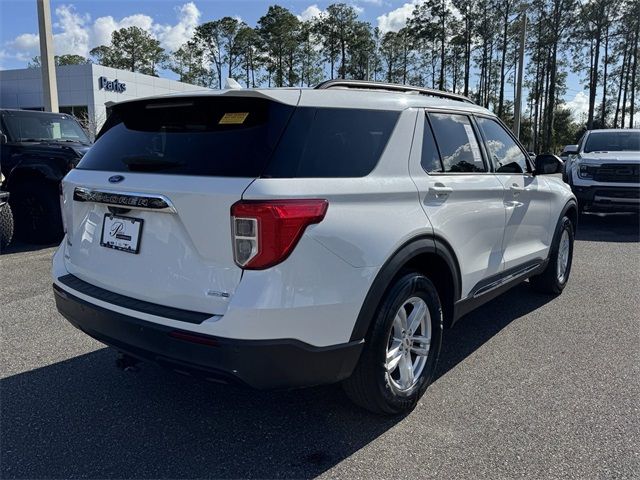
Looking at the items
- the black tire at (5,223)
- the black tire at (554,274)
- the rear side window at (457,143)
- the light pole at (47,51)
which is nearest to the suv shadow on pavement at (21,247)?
the black tire at (5,223)

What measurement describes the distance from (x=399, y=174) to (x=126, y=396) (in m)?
2.11

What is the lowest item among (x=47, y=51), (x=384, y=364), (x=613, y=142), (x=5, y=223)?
(x=384, y=364)

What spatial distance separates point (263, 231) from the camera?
222 centimetres

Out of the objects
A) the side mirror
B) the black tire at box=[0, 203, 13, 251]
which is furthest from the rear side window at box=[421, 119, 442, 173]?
the black tire at box=[0, 203, 13, 251]

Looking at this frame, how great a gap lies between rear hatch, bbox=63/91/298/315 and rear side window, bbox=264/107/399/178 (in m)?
0.07

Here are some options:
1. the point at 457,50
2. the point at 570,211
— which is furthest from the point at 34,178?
the point at 457,50

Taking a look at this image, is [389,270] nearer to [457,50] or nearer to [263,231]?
[263,231]

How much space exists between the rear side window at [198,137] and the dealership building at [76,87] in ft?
97.3

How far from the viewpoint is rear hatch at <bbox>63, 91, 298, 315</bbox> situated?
2.31 meters

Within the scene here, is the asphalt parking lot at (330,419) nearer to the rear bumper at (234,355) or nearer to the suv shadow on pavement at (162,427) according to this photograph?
the suv shadow on pavement at (162,427)

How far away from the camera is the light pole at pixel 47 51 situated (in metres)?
13.2

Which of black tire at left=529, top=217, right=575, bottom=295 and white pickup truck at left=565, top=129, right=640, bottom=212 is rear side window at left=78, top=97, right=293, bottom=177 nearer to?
black tire at left=529, top=217, right=575, bottom=295

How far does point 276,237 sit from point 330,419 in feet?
4.24

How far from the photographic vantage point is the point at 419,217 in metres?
2.89
